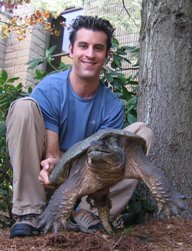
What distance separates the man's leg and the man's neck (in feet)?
1.24

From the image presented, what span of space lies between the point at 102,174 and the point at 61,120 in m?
0.62

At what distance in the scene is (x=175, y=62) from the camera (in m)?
3.14

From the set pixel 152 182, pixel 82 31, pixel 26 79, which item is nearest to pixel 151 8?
pixel 82 31

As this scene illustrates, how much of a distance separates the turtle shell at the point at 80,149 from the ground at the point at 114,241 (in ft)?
0.97

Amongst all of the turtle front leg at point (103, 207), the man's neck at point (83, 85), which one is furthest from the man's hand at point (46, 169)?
the man's neck at point (83, 85)

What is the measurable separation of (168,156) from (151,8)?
3.53 ft

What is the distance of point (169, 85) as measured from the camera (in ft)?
10.2

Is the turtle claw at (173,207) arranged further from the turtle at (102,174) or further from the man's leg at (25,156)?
the man's leg at (25,156)

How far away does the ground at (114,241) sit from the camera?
81.0 inches

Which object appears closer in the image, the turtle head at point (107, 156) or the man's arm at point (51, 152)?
the turtle head at point (107, 156)

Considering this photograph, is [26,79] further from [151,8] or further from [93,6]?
[151,8]

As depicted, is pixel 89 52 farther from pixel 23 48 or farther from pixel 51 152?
pixel 23 48

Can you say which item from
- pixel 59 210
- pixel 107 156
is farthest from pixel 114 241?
pixel 107 156

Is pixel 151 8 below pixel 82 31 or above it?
above
